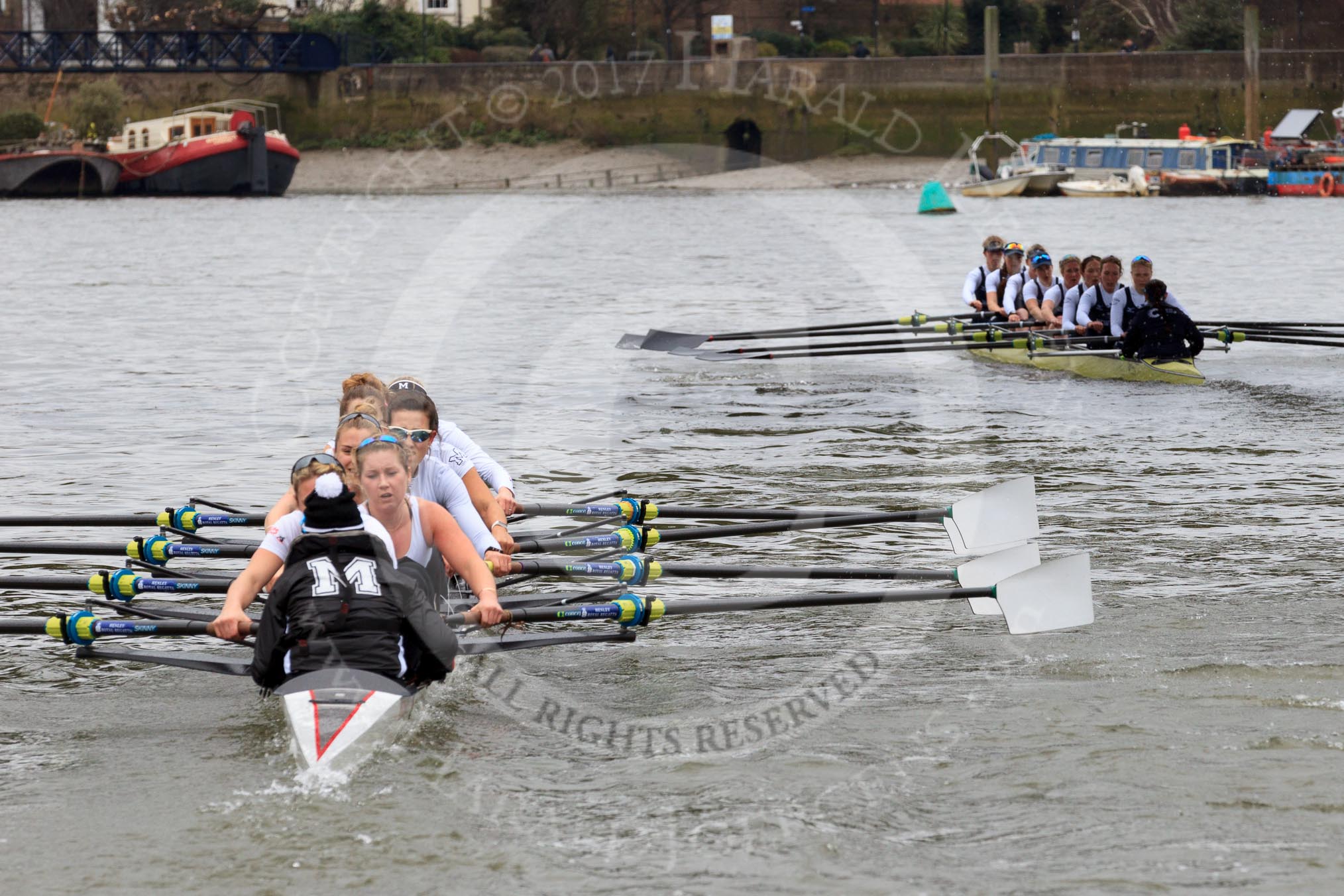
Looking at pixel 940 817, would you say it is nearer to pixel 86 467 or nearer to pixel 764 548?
pixel 764 548

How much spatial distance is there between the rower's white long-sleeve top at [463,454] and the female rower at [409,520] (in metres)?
0.93

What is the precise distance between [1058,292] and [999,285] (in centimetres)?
124

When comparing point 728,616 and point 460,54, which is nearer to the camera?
point 728,616

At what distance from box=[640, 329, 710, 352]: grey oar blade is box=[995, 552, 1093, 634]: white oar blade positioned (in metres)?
13.8

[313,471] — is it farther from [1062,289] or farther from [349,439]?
[1062,289]

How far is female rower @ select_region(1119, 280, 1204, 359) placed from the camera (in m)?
18.9

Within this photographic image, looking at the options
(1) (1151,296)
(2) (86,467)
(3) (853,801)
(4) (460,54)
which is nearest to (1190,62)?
(4) (460,54)

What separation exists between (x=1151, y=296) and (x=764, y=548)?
336 inches

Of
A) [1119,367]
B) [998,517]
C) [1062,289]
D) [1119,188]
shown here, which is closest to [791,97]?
[1119,188]

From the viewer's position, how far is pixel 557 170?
86188mm

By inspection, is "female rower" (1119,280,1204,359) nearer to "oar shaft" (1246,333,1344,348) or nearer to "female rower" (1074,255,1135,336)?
"female rower" (1074,255,1135,336)

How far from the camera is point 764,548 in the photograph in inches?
464

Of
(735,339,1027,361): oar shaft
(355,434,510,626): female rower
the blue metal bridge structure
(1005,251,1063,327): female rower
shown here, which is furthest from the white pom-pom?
the blue metal bridge structure

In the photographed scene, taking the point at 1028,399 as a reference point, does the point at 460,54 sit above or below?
above
